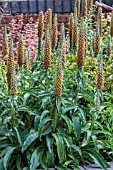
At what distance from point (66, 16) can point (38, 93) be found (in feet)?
15.9

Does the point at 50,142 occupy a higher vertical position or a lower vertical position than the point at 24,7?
lower

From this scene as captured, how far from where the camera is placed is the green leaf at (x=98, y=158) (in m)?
3.54

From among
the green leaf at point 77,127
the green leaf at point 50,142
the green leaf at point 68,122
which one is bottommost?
the green leaf at point 50,142

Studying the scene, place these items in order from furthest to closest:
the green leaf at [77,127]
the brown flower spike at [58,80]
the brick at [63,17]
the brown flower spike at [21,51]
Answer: the brick at [63,17] < the brown flower spike at [21,51] < the green leaf at [77,127] < the brown flower spike at [58,80]

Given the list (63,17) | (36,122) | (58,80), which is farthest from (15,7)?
(58,80)

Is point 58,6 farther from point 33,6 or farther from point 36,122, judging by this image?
point 36,122

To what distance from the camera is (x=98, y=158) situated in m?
3.59

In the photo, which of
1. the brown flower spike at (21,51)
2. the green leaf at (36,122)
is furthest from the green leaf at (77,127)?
the brown flower spike at (21,51)

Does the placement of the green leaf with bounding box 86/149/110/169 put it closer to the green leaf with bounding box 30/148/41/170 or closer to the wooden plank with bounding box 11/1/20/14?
the green leaf with bounding box 30/148/41/170

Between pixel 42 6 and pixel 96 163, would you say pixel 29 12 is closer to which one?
pixel 42 6

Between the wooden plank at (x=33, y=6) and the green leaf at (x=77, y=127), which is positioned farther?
the wooden plank at (x=33, y=6)

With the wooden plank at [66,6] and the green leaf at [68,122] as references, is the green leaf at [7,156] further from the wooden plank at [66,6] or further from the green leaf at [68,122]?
the wooden plank at [66,6]

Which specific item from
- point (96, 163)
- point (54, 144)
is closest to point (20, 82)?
point (54, 144)

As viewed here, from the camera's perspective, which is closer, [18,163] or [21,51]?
[18,163]
